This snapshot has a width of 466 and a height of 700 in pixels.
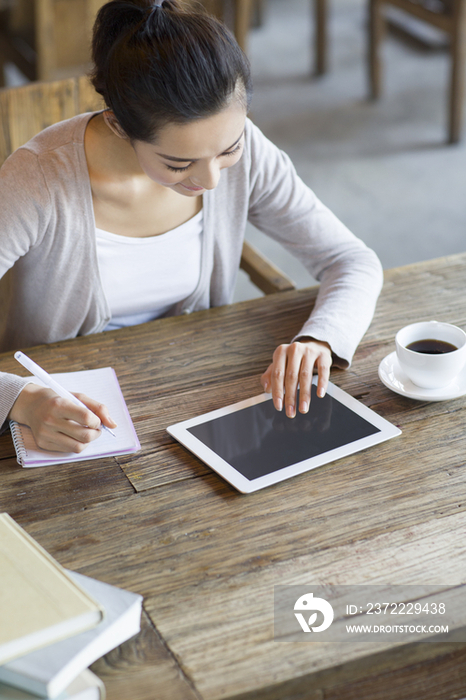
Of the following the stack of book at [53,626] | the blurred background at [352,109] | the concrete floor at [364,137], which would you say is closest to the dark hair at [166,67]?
the stack of book at [53,626]

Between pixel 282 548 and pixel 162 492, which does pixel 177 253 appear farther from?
pixel 282 548

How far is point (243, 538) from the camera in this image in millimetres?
845

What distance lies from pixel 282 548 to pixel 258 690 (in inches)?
7.1

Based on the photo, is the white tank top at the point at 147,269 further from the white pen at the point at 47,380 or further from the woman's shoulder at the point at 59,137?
the white pen at the point at 47,380

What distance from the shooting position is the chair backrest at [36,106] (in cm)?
171

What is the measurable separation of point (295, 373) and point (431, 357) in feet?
0.65

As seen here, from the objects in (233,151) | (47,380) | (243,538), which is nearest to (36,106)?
(233,151)

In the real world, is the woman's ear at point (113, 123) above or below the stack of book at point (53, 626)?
above

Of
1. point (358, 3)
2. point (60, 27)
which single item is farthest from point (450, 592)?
point (358, 3)

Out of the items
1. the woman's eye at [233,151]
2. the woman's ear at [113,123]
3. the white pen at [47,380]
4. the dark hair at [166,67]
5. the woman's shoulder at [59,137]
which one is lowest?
the white pen at [47,380]

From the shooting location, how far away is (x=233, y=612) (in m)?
0.75

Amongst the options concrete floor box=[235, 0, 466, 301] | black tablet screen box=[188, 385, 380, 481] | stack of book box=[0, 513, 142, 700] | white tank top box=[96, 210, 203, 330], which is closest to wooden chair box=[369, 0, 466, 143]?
concrete floor box=[235, 0, 466, 301]

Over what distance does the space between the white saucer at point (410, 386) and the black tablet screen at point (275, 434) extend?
90 millimetres

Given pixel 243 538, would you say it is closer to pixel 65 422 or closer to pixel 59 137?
pixel 65 422
